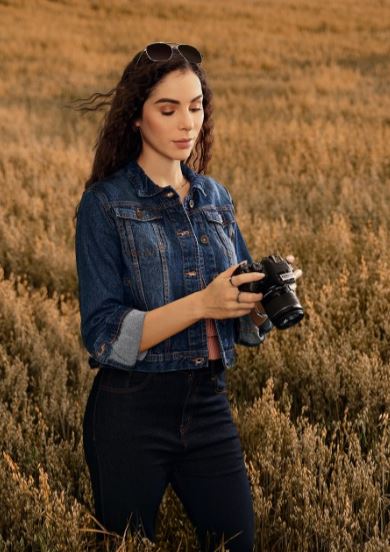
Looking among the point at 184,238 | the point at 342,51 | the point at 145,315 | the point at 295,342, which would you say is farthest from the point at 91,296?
the point at 342,51

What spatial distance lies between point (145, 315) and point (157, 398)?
23 centimetres

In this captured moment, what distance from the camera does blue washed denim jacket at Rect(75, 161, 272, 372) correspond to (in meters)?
2.15

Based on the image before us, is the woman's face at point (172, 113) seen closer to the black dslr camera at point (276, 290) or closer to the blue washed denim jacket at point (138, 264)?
the blue washed denim jacket at point (138, 264)

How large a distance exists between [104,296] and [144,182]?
1.24ft

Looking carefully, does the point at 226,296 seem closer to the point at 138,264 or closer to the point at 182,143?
the point at 138,264

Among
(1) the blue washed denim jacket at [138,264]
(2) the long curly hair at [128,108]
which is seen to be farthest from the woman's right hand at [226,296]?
(2) the long curly hair at [128,108]

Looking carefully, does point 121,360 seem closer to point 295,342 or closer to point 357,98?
point 295,342

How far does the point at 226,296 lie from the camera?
81.0 inches

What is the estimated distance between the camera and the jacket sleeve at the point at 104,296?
83.6 inches

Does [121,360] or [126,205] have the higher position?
[126,205]

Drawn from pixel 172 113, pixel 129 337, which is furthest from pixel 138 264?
pixel 172 113

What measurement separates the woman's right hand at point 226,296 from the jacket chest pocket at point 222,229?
0.90 feet

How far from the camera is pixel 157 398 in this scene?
7.13 feet

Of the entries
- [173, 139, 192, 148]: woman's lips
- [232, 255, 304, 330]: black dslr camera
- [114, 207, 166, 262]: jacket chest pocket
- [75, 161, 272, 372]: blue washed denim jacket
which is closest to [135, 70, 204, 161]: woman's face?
[173, 139, 192, 148]: woman's lips
